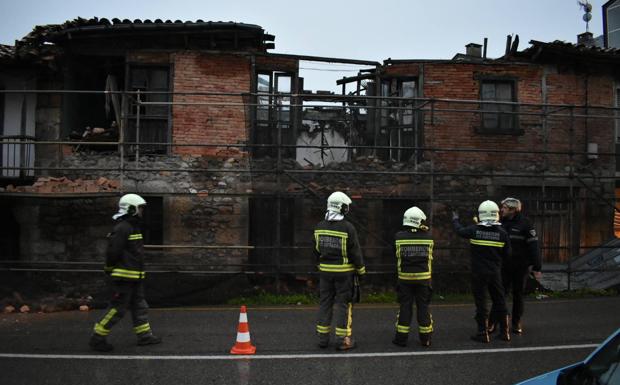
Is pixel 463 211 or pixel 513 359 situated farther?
pixel 463 211

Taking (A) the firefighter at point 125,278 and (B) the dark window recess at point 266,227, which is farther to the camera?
(B) the dark window recess at point 266,227

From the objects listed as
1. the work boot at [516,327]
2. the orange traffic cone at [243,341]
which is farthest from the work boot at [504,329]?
the orange traffic cone at [243,341]

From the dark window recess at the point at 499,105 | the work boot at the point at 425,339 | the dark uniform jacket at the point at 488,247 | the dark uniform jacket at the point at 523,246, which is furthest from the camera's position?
the dark window recess at the point at 499,105

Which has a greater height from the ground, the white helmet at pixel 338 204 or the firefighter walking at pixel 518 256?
the white helmet at pixel 338 204

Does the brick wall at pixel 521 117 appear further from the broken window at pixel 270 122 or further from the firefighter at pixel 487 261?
the firefighter at pixel 487 261

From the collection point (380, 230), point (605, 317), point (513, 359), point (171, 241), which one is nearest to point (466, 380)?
point (513, 359)

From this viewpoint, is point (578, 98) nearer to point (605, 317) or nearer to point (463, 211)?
point (463, 211)

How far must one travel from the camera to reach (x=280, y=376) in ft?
16.7

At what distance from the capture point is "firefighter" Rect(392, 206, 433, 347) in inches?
242

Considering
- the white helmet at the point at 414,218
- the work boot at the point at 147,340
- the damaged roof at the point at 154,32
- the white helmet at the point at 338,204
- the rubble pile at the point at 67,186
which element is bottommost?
the work boot at the point at 147,340

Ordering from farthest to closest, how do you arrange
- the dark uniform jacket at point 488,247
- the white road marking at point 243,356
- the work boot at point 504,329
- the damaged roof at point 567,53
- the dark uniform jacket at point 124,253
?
the damaged roof at point 567,53, the work boot at point 504,329, the dark uniform jacket at point 488,247, the dark uniform jacket at point 124,253, the white road marking at point 243,356

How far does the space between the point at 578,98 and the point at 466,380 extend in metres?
9.25

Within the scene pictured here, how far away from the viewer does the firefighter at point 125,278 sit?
19.5 ft

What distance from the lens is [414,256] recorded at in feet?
20.2
